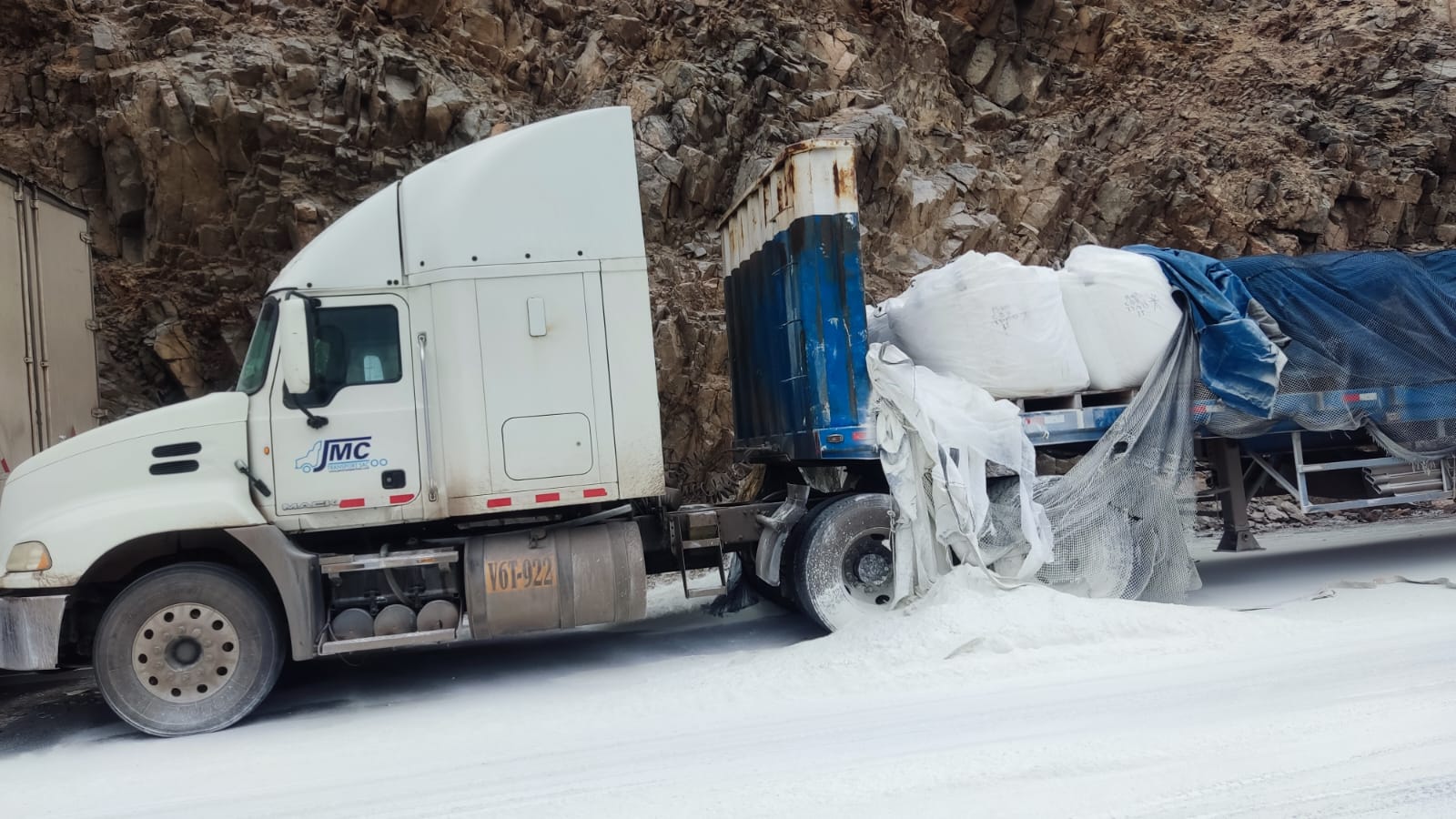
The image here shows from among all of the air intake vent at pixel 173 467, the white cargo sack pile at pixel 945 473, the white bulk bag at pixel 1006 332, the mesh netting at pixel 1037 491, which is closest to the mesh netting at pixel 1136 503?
the mesh netting at pixel 1037 491

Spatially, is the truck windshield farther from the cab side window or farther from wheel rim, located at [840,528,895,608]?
wheel rim, located at [840,528,895,608]

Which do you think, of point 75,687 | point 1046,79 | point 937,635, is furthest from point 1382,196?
point 75,687

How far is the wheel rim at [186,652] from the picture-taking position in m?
5.68

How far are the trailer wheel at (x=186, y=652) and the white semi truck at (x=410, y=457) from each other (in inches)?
0.5

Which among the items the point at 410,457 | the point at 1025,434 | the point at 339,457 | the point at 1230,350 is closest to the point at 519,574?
the point at 410,457

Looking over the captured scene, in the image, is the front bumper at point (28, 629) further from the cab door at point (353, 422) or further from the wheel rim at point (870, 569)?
the wheel rim at point (870, 569)

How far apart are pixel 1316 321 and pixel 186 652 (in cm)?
856

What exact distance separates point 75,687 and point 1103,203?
18.6 metres

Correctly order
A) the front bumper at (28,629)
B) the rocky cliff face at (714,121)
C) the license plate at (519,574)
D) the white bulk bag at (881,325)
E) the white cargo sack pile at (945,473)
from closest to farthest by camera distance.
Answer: the front bumper at (28,629), the license plate at (519,574), the white cargo sack pile at (945,473), the white bulk bag at (881,325), the rocky cliff face at (714,121)

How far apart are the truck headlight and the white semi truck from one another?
0.6 inches

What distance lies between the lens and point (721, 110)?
1658cm

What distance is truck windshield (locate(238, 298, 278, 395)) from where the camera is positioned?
6.08 metres

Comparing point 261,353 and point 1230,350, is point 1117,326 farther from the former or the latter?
point 261,353

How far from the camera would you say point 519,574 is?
20.5 feet
